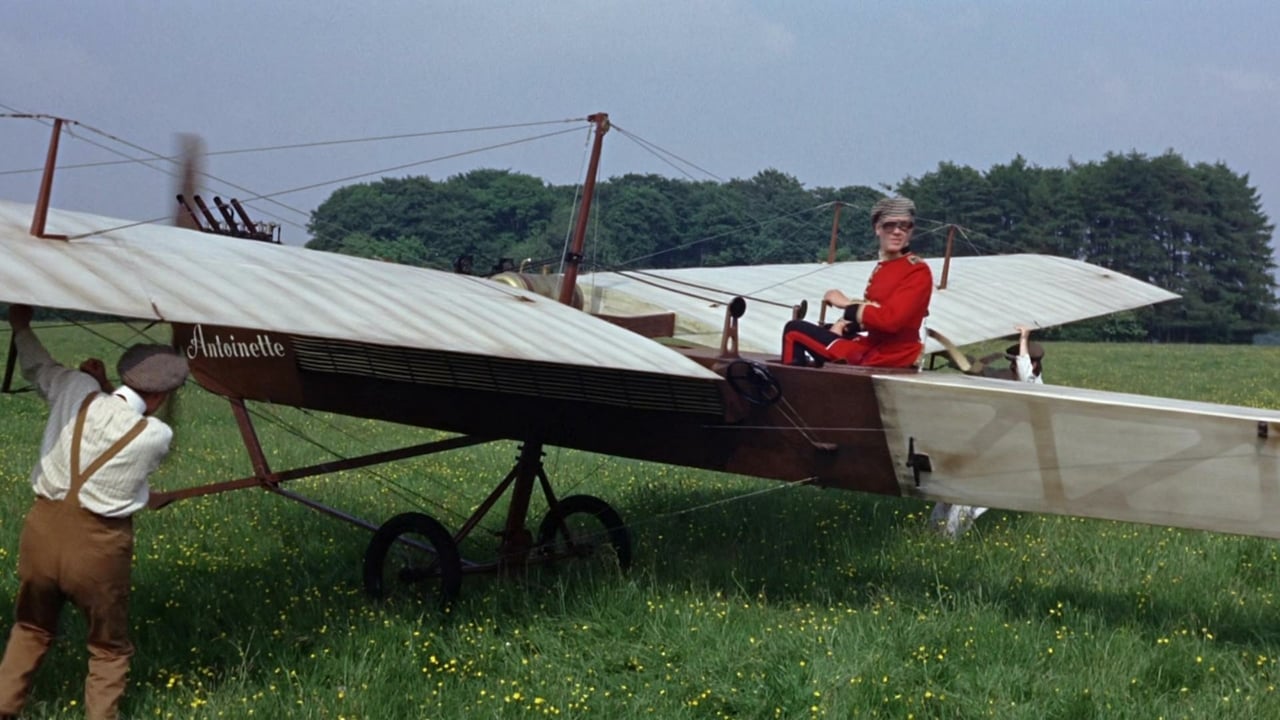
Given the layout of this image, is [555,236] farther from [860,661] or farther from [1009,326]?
[860,661]

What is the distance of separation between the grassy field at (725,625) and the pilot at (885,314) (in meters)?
1.01

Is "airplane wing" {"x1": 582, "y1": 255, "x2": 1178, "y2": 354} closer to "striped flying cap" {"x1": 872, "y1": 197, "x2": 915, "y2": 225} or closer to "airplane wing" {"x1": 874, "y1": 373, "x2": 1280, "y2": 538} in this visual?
"striped flying cap" {"x1": 872, "y1": 197, "x2": 915, "y2": 225}

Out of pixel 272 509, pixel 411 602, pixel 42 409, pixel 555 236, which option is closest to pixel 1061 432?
pixel 411 602

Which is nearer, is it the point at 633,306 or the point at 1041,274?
the point at 633,306

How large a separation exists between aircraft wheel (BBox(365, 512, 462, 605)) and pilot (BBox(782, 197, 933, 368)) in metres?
2.22

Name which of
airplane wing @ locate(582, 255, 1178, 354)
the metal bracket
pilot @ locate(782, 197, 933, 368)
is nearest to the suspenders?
pilot @ locate(782, 197, 933, 368)

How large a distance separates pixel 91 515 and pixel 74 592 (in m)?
0.32

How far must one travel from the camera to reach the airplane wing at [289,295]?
4.91 metres

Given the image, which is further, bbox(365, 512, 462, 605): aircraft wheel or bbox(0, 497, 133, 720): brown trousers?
bbox(365, 512, 462, 605): aircraft wheel

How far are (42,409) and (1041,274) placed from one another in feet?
44.0

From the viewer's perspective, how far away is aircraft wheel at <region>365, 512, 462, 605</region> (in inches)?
270

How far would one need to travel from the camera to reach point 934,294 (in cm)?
1073

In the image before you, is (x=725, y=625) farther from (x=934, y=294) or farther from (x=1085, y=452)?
(x=934, y=294)

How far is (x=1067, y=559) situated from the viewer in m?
7.89
